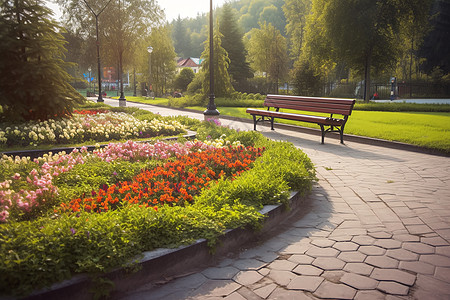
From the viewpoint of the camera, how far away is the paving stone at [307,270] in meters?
3.18

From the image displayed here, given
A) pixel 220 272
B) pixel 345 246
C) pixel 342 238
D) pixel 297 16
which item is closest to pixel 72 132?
pixel 220 272

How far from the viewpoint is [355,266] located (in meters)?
3.28

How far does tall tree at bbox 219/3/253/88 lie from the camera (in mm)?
40062

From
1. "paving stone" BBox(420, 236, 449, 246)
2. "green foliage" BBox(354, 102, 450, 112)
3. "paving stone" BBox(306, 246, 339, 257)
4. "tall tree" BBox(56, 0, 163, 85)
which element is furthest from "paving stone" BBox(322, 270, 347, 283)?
"tall tree" BBox(56, 0, 163, 85)

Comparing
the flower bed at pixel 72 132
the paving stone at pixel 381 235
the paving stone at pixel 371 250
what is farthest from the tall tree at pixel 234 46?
the paving stone at pixel 371 250

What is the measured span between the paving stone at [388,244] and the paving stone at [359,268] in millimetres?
532

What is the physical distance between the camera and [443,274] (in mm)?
3113

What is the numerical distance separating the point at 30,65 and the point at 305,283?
9669mm

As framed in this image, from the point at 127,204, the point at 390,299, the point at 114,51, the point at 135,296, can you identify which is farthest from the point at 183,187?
the point at 114,51

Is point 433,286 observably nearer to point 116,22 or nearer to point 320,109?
point 320,109

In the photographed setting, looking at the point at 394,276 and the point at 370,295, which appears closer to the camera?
the point at 370,295

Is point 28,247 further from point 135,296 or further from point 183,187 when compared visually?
point 183,187

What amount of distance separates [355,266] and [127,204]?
259 centimetres

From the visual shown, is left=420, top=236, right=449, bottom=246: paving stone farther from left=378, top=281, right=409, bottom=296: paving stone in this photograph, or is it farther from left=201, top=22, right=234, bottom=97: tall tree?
left=201, top=22, right=234, bottom=97: tall tree
